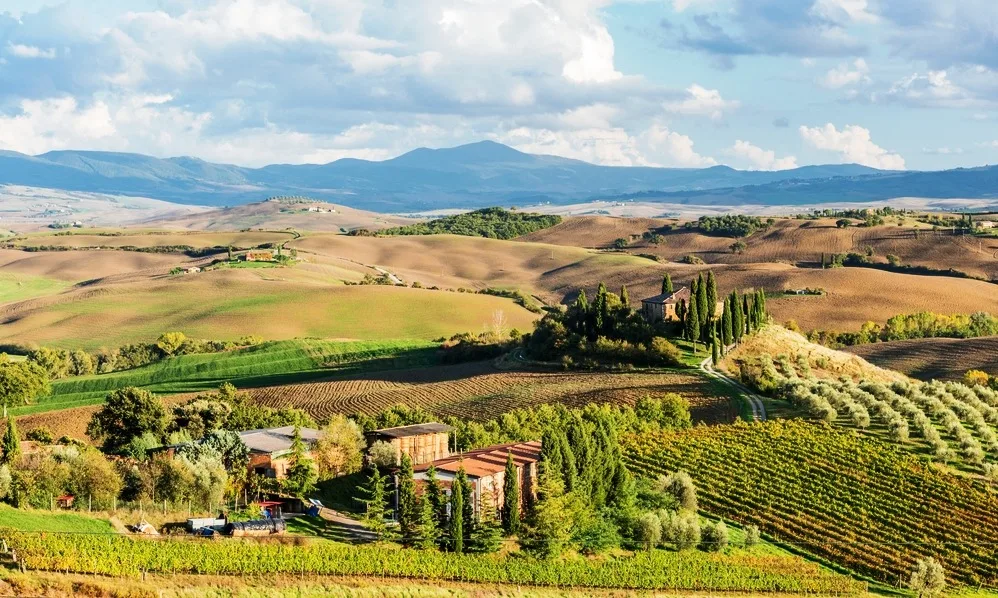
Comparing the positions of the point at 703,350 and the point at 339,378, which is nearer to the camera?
the point at 703,350

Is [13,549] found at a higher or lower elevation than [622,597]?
higher

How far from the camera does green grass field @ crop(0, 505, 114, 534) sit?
44.2 metres

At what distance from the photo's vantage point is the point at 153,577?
40.8 m

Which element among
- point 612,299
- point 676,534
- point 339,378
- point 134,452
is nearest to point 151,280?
point 339,378

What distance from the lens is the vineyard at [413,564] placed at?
40875 millimetres

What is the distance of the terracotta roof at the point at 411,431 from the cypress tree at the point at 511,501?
12625 millimetres

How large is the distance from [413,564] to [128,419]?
3397 centimetres

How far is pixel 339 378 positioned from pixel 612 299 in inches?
897

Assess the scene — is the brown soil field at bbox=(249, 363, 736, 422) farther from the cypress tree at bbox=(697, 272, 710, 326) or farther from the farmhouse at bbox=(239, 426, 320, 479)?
the farmhouse at bbox=(239, 426, 320, 479)

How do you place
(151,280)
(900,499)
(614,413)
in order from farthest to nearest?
(151,280), (614,413), (900,499)

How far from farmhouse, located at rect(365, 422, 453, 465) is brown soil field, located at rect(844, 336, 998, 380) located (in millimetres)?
48809

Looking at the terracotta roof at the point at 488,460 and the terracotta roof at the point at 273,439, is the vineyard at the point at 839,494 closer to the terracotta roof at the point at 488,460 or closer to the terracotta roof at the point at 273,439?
the terracotta roof at the point at 488,460

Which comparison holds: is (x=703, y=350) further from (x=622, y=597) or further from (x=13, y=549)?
(x=13, y=549)

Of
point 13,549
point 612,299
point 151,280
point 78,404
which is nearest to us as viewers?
point 13,549
